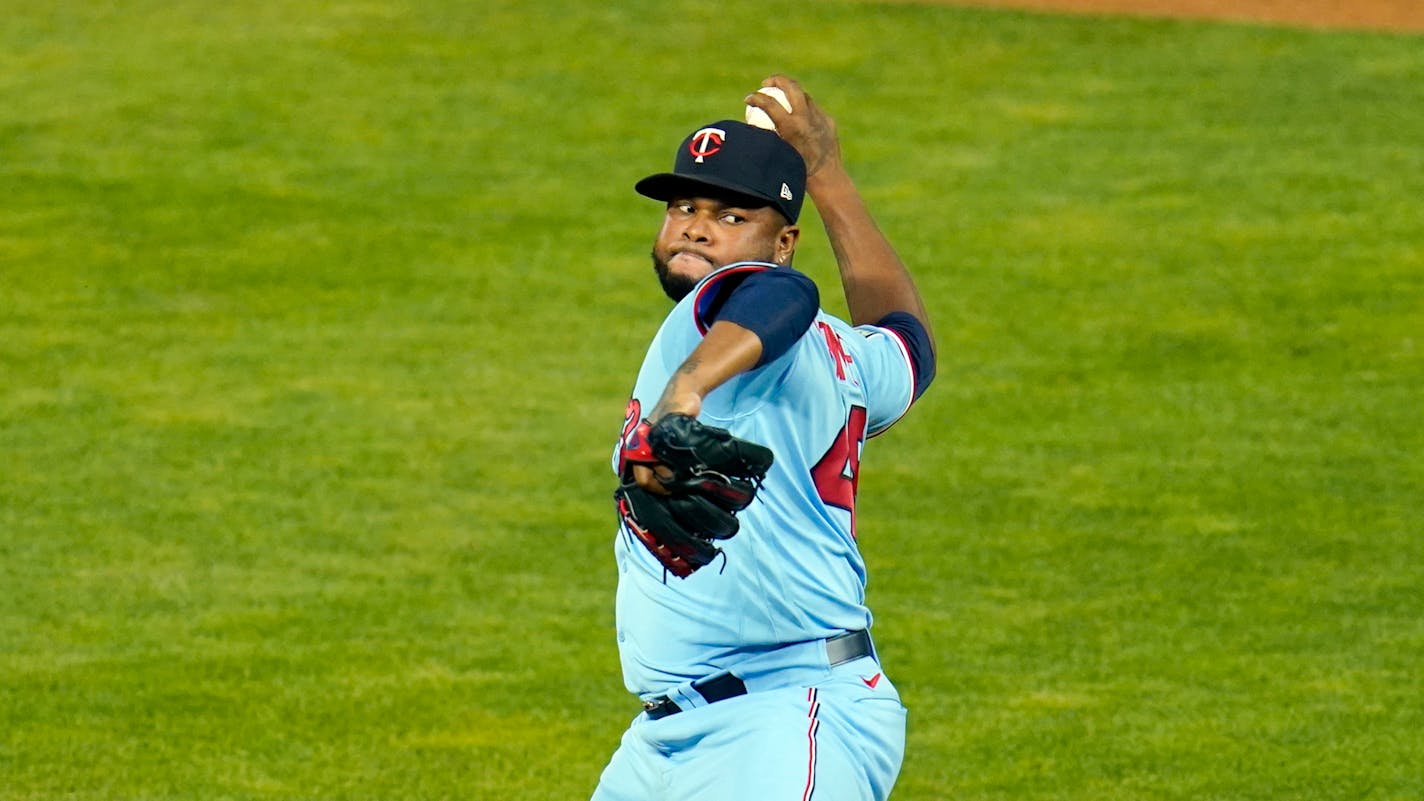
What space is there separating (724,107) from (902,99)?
50.9 inches

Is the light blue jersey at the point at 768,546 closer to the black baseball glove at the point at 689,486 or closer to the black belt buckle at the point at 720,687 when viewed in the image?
the black belt buckle at the point at 720,687

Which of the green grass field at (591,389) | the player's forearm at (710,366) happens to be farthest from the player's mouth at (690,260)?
the green grass field at (591,389)

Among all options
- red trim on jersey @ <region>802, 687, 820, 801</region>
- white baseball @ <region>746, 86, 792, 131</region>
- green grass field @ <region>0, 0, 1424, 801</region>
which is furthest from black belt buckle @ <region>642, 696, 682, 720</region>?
green grass field @ <region>0, 0, 1424, 801</region>

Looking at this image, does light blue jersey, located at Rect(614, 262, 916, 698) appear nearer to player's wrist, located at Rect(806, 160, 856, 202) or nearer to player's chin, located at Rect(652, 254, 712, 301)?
player's chin, located at Rect(652, 254, 712, 301)

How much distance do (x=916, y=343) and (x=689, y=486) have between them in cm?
112

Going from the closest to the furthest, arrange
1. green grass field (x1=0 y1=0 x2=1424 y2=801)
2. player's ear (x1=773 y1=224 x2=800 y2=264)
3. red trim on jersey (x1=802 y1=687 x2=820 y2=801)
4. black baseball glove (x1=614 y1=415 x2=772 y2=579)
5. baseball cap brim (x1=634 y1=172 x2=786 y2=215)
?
black baseball glove (x1=614 y1=415 x2=772 y2=579), red trim on jersey (x1=802 y1=687 x2=820 y2=801), baseball cap brim (x1=634 y1=172 x2=786 y2=215), player's ear (x1=773 y1=224 x2=800 y2=264), green grass field (x1=0 y1=0 x2=1424 y2=801)

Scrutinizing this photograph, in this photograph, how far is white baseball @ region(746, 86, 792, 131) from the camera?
14.0 ft

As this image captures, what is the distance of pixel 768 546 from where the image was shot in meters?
3.66

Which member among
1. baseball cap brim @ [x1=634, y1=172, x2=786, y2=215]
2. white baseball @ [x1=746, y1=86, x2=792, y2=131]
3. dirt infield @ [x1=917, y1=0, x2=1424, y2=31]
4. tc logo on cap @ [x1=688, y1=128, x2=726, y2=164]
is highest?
dirt infield @ [x1=917, y1=0, x2=1424, y2=31]

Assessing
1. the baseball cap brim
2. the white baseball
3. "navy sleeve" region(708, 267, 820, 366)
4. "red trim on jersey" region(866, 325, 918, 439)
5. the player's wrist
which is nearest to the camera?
"navy sleeve" region(708, 267, 820, 366)

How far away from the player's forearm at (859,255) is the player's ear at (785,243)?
51cm

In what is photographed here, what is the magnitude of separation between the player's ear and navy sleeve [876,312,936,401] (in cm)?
37

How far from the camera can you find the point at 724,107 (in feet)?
46.8

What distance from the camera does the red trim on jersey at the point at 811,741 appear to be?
3.58 meters
